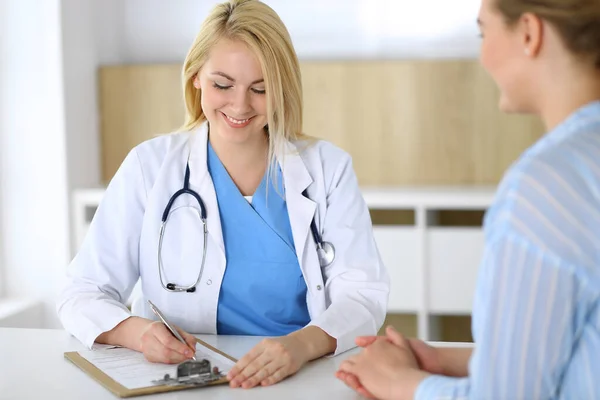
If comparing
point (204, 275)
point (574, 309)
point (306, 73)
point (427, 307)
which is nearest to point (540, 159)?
point (574, 309)

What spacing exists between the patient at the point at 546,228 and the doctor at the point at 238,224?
2.76ft

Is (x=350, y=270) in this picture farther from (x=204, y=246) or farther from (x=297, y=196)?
(x=204, y=246)

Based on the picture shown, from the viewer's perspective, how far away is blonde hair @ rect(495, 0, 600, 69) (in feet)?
3.73

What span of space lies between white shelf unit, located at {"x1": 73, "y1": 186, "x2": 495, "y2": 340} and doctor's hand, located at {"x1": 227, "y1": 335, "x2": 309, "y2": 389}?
6.29 ft

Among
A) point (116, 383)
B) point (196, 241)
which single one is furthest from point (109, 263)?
point (116, 383)

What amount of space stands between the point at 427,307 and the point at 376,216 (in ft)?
1.85

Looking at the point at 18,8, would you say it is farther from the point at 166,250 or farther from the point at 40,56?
the point at 166,250

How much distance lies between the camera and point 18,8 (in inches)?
146

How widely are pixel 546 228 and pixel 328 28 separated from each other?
310 centimetres

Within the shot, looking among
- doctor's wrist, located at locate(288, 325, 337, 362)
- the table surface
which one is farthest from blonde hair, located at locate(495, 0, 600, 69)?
doctor's wrist, located at locate(288, 325, 337, 362)

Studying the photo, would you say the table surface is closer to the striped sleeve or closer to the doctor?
the doctor

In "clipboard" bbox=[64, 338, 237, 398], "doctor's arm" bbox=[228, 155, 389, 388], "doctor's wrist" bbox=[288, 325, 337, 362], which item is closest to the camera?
"clipboard" bbox=[64, 338, 237, 398]

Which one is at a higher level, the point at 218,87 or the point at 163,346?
the point at 218,87

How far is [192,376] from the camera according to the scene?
1531 mm
